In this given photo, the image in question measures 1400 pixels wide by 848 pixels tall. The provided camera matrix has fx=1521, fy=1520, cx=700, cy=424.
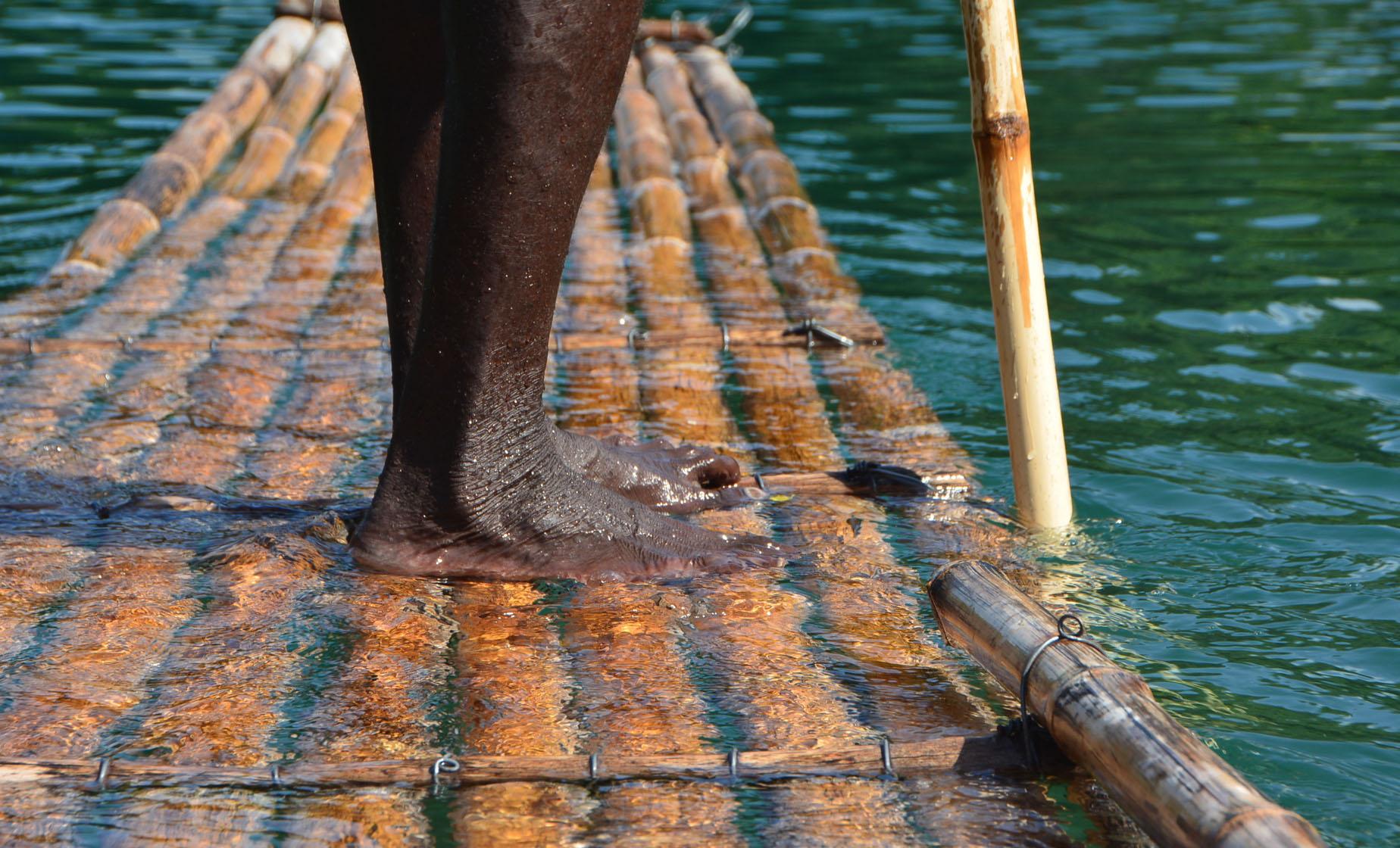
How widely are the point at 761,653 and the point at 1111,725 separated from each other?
2.06 ft

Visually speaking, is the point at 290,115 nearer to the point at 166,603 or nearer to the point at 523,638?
the point at 166,603

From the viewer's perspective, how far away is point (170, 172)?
20.0 feet

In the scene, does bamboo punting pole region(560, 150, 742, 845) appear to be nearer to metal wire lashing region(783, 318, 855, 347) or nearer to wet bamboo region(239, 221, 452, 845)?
wet bamboo region(239, 221, 452, 845)

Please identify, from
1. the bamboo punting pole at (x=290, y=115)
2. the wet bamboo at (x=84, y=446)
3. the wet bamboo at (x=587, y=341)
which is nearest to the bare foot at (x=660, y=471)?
the wet bamboo at (x=84, y=446)

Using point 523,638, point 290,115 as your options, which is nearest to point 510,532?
point 523,638

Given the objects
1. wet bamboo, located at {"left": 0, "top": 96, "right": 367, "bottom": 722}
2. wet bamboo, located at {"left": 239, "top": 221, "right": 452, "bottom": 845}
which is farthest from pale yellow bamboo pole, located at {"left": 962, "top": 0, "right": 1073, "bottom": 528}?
wet bamboo, located at {"left": 0, "top": 96, "right": 367, "bottom": 722}

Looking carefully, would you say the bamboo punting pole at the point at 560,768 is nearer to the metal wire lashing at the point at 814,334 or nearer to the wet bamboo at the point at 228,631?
the wet bamboo at the point at 228,631

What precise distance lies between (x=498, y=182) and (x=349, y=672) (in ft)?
2.49

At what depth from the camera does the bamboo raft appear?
6.11ft

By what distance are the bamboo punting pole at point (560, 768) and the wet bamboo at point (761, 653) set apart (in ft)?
0.16

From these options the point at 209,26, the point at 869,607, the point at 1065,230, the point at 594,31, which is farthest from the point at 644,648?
the point at 209,26

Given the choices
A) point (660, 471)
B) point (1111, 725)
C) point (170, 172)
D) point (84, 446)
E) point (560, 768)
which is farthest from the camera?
point (170, 172)

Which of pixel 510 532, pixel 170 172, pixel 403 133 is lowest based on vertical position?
pixel 510 532

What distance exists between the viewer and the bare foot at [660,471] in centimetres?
289
